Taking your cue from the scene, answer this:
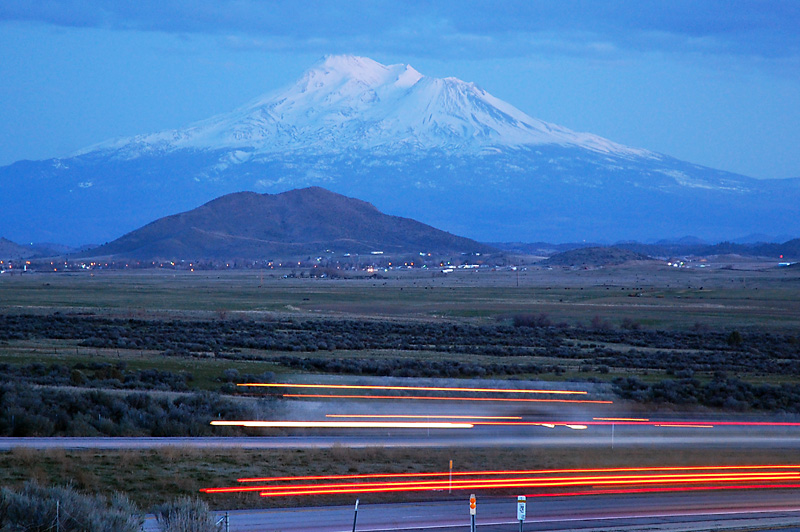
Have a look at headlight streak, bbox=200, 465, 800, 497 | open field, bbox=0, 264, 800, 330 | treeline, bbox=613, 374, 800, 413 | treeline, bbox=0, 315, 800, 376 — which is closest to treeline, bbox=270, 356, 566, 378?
treeline, bbox=0, 315, 800, 376

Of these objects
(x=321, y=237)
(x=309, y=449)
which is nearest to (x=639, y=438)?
(x=309, y=449)

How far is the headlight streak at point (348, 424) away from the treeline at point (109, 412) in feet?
1.41

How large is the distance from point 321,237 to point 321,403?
176m

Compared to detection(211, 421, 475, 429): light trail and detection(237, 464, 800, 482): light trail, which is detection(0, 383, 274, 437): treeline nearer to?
detection(211, 421, 475, 429): light trail

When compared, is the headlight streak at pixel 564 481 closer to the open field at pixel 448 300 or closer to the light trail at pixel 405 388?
the light trail at pixel 405 388

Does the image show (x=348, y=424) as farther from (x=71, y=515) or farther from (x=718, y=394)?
(x=718, y=394)

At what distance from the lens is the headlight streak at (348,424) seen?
2131 cm

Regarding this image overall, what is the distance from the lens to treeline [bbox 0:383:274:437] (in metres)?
19.8

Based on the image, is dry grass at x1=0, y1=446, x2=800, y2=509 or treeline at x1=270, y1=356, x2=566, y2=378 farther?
treeline at x1=270, y1=356, x2=566, y2=378

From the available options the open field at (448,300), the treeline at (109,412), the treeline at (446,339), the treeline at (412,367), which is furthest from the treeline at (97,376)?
the open field at (448,300)

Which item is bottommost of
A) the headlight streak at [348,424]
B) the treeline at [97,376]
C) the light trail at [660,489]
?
the light trail at [660,489]

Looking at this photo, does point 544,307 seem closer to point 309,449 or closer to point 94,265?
point 309,449

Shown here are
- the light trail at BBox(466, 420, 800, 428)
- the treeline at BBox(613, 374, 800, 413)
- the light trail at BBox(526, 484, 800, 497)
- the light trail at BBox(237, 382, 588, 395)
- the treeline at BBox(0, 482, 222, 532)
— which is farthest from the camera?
the treeline at BBox(613, 374, 800, 413)

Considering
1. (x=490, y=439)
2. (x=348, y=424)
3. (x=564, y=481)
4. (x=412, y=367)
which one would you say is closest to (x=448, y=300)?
(x=412, y=367)
